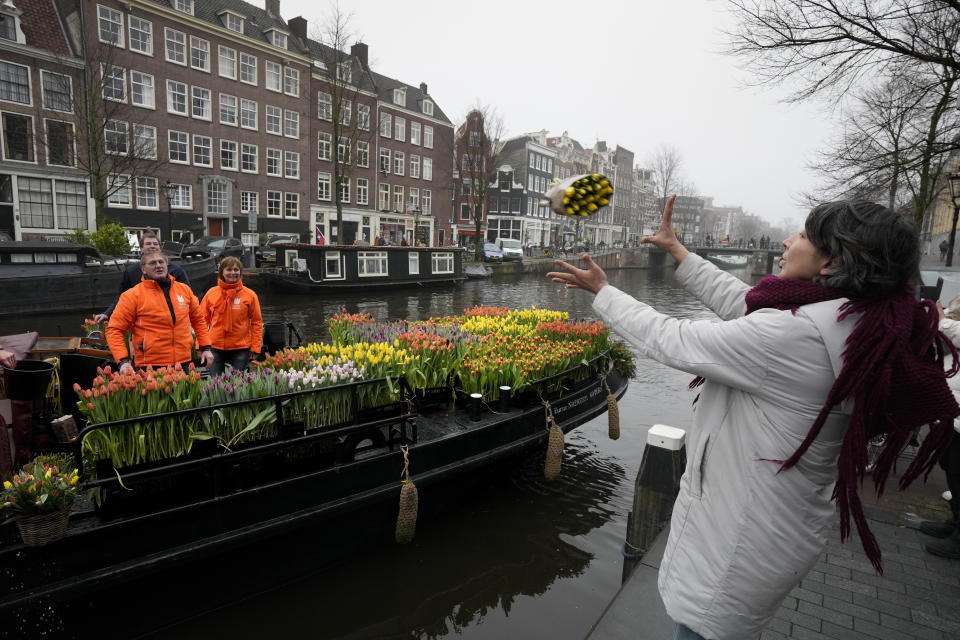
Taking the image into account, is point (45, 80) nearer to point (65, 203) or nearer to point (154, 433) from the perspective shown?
point (65, 203)

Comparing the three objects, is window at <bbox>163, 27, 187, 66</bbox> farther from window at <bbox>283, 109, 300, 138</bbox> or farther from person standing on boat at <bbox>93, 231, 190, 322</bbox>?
person standing on boat at <bbox>93, 231, 190, 322</bbox>

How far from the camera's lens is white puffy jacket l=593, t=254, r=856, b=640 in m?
1.55

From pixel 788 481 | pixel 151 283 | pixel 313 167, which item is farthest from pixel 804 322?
pixel 313 167

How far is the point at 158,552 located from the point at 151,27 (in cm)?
3300

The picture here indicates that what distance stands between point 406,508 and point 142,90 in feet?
104

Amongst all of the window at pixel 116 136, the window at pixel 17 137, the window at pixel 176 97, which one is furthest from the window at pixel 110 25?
the window at pixel 17 137

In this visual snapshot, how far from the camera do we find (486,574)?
16.1 ft

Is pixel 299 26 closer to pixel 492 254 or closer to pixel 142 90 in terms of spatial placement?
pixel 142 90

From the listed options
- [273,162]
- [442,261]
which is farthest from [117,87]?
[442,261]

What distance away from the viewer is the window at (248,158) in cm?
3259

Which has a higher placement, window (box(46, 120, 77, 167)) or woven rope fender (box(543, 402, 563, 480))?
window (box(46, 120, 77, 167))

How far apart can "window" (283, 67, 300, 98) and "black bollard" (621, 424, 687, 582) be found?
120ft

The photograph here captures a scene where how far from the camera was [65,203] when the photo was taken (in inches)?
1014

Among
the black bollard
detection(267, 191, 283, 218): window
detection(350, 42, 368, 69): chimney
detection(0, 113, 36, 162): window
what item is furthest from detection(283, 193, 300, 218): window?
the black bollard
